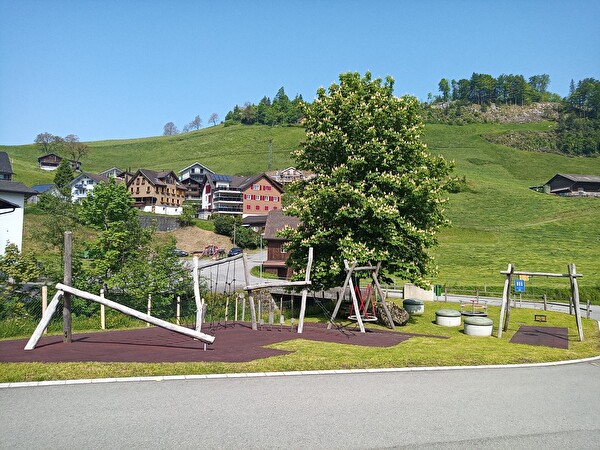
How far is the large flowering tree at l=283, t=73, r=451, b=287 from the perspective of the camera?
2603 centimetres

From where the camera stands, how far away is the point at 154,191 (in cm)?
11488

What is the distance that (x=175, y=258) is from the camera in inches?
1310

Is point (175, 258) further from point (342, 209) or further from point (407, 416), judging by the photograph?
point (407, 416)

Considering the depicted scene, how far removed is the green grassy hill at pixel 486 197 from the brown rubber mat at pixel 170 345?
114ft

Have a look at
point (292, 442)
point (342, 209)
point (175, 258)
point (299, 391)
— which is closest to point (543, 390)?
point (299, 391)

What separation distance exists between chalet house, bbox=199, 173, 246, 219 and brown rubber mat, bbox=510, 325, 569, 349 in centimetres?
9457

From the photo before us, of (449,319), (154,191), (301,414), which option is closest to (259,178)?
(154,191)

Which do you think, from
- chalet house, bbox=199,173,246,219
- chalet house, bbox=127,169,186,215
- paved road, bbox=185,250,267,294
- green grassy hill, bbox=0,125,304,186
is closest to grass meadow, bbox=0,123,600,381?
green grassy hill, bbox=0,125,304,186

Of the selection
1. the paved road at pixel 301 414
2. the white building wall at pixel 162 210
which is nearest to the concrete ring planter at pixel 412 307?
the paved road at pixel 301 414

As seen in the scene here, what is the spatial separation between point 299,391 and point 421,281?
53.1 feet

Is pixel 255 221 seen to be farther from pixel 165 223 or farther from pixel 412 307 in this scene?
pixel 412 307

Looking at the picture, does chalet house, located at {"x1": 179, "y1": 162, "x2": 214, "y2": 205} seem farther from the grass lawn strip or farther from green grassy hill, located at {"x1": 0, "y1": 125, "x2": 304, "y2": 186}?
the grass lawn strip

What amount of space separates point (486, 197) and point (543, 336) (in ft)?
308

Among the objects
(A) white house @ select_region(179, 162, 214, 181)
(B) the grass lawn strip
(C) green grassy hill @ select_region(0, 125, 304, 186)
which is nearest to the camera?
(B) the grass lawn strip
